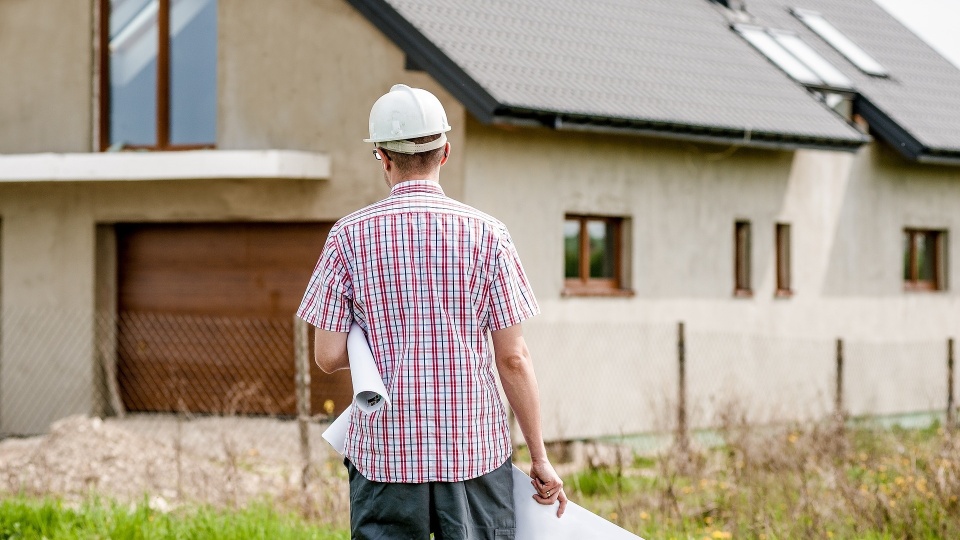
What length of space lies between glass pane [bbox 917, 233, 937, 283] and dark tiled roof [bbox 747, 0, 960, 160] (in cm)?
143

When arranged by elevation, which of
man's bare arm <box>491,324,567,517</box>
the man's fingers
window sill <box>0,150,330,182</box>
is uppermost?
window sill <box>0,150,330,182</box>

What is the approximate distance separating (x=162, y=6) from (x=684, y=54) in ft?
17.7

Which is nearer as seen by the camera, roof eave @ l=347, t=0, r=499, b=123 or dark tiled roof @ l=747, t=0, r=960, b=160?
roof eave @ l=347, t=0, r=499, b=123

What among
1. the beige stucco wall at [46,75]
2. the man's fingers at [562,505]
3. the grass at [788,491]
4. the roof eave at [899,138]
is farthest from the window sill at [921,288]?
the man's fingers at [562,505]

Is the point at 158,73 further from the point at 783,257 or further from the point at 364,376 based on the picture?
the point at 364,376

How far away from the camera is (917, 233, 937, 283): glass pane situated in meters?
17.5

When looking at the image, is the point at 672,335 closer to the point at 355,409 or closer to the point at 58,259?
the point at 58,259

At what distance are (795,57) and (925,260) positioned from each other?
304 cm

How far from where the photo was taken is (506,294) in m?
3.71

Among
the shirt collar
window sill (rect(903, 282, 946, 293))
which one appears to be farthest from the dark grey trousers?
window sill (rect(903, 282, 946, 293))

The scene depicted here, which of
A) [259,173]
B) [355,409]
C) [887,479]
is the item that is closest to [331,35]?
[259,173]

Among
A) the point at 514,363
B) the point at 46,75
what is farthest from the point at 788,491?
the point at 46,75

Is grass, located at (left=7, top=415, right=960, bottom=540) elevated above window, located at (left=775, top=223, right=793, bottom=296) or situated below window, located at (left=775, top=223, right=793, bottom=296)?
below

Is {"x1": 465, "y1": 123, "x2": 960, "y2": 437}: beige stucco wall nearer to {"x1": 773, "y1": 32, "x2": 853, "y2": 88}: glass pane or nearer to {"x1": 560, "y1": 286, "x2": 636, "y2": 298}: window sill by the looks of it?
{"x1": 560, "y1": 286, "x2": 636, "y2": 298}: window sill
